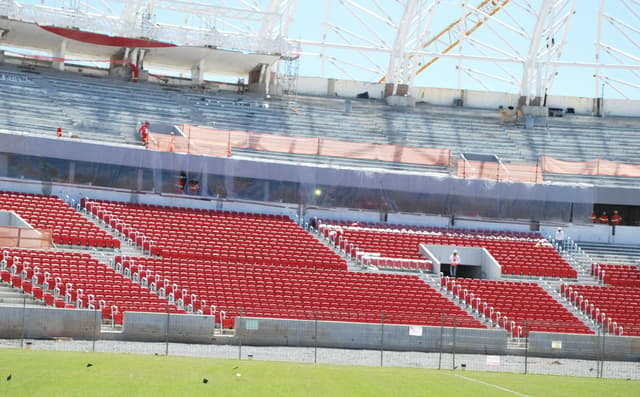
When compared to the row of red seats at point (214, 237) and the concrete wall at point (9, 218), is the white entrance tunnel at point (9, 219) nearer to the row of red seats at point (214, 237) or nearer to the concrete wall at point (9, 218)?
the concrete wall at point (9, 218)

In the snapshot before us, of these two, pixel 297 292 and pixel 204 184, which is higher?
pixel 204 184

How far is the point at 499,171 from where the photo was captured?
5234 centimetres

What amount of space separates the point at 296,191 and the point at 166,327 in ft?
61.5

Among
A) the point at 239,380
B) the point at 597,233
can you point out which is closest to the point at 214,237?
the point at 597,233

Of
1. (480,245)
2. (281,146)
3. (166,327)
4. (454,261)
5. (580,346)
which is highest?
(281,146)

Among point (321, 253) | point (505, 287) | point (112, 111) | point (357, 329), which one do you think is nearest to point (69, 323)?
point (357, 329)

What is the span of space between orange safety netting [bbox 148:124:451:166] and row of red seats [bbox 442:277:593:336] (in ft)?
37.9

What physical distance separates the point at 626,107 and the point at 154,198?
32.5 metres

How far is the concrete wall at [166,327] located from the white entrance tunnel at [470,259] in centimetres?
1508

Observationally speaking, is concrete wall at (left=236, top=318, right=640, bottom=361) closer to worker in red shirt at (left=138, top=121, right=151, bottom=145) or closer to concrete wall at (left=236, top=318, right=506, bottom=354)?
concrete wall at (left=236, top=318, right=506, bottom=354)

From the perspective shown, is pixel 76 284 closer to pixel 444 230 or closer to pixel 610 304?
pixel 444 230

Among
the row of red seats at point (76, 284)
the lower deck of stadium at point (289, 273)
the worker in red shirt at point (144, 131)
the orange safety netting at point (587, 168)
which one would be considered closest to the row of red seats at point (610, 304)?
the lower deck of stadium at point (289, 273)

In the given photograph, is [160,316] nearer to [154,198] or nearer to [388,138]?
[154,198]

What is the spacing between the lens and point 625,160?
57000 mm
